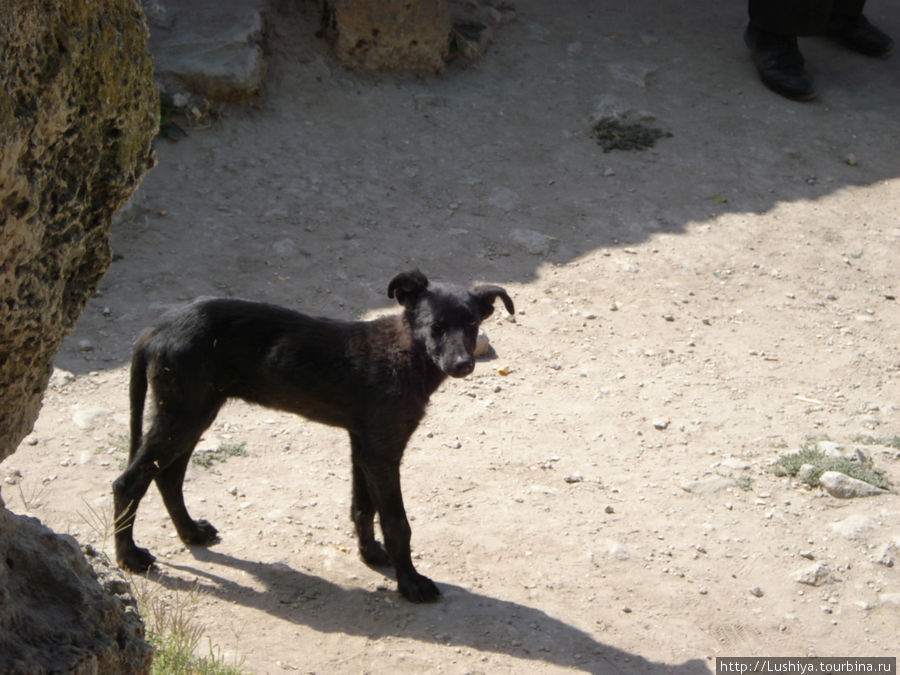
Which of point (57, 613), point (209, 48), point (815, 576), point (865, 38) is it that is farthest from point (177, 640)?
point (865, 38)

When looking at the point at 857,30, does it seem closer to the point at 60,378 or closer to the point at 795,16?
the point at 795,16

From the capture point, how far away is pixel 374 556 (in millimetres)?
5078

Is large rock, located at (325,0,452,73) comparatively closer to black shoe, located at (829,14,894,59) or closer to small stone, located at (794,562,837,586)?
black shoe, located at (829,14,894,59)

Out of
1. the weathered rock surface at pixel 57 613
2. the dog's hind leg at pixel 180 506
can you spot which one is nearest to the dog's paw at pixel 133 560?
the dog's hind leg at pixel 180 506

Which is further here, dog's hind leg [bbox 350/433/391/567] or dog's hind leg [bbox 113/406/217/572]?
dog's hind leg [bbox 350/433/391/567]

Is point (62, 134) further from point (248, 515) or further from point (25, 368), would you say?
point (248, 515)

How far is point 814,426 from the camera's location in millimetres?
6328

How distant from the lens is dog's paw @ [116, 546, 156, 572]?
4676mm

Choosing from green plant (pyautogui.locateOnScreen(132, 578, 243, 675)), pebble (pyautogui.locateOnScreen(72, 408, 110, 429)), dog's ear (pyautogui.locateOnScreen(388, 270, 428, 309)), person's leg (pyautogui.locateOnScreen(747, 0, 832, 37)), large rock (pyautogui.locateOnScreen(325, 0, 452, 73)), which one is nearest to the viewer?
green plant (pyautogui.locateOnScreen(132, 578, 243, 675))

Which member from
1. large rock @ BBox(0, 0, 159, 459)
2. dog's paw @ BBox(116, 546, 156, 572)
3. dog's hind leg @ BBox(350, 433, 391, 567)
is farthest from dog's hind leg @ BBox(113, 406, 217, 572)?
large rock @ BBox(0, 0, 159, 459)

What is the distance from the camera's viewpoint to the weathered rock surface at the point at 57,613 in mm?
2559

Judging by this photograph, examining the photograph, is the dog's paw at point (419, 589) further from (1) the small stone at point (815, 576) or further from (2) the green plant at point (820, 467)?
(2) the green plant at point (820, 467)

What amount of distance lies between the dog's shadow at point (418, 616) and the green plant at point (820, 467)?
173 cm

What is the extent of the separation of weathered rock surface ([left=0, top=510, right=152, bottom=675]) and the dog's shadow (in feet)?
→ 5.02
